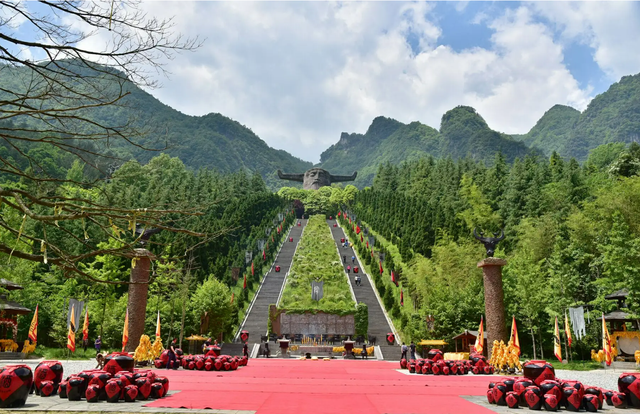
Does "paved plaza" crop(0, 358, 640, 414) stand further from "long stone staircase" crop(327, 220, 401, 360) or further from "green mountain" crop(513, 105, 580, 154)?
"green mountain" crop(513, 105, 580, 154)

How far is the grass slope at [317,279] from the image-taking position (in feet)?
113

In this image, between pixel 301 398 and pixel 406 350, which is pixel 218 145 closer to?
pixel 406 350

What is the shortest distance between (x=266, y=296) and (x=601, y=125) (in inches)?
4897

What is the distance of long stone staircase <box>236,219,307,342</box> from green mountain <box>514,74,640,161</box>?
9906 cm

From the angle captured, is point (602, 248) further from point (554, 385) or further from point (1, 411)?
point (1, 411)

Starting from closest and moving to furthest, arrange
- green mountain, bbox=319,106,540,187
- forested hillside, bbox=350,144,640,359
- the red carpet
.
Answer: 1. the red carpet
2. forested hillside, bbox=350,144,640,359
3. green mountain, bbox=319,106,540,187

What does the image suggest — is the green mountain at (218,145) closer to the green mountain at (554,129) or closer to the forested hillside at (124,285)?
the green mountain at (554,129)

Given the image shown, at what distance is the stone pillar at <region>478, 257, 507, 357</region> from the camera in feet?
59.7

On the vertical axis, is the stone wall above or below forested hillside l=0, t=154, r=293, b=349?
below

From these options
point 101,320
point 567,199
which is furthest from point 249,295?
point 567,199

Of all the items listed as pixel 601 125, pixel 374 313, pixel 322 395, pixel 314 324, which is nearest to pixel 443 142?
pixel 601 125

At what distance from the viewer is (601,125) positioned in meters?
128

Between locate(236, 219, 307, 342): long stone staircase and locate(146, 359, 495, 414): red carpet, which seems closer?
locate(146, 359, 495, 414): red carpet

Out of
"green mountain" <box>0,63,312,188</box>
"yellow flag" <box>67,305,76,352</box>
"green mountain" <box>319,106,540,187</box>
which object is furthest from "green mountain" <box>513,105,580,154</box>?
"yellow flag" <box>67,305,76,352</box>
